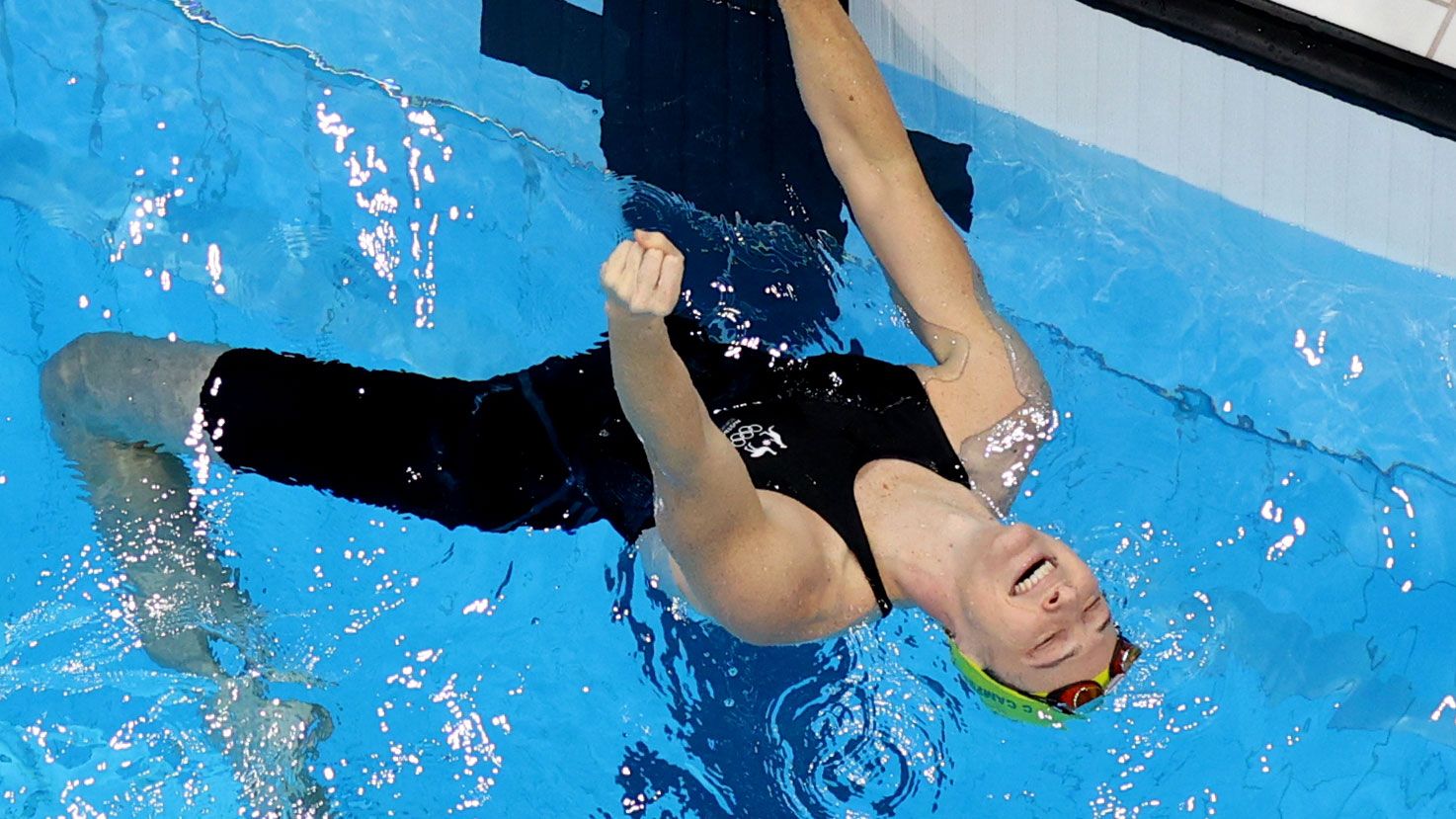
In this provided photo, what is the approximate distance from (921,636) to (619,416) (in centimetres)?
69

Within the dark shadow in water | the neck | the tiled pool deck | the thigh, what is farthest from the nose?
the tiled pool deck

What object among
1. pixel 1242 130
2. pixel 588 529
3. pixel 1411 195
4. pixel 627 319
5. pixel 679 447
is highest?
pixel 627 319

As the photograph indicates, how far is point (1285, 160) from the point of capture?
332 cm

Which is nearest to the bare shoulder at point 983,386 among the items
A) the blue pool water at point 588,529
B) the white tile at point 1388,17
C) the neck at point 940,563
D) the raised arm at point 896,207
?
the raised arm at point 896,207

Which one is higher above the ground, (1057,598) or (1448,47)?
(1448,47)

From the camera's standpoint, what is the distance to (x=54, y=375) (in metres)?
2.42

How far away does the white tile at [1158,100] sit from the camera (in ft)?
10.9

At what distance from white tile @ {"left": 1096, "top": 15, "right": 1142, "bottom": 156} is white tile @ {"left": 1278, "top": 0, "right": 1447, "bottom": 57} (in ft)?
1.16

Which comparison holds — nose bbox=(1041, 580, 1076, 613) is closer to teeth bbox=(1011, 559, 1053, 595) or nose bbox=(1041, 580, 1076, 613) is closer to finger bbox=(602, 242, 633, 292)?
teeth bbox=(1011, 559, 1053, 595)

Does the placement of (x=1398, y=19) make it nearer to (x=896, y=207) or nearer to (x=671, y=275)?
(x=896, y=207)

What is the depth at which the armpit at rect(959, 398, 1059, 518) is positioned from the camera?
239 centimetres

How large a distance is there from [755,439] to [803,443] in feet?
0.24

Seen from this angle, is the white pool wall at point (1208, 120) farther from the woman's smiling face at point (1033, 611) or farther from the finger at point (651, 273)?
the finger at point (651, 273)

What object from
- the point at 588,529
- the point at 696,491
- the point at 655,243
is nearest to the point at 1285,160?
the point at 588,529
